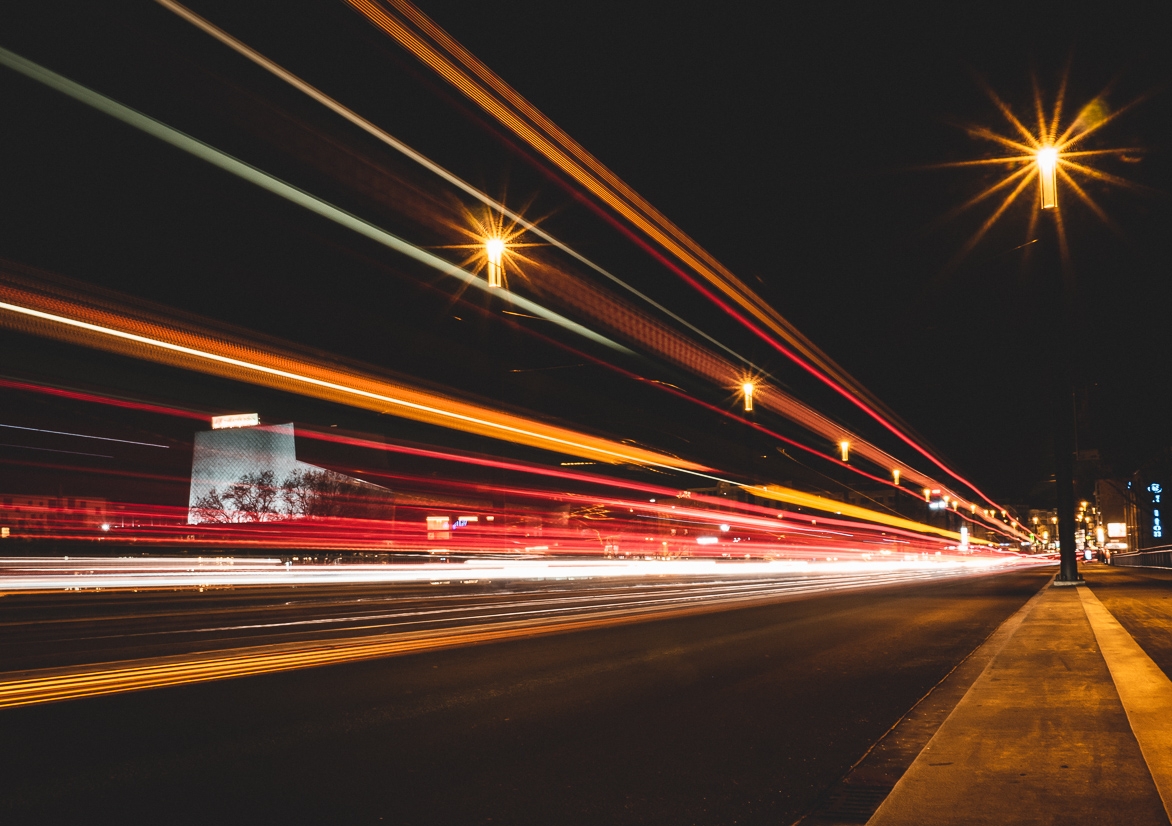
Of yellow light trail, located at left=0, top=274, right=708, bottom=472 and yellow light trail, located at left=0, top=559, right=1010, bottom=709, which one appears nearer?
yellow light trail, located at left=0, top=559, right=1010, bottom=709

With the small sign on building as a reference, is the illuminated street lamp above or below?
above

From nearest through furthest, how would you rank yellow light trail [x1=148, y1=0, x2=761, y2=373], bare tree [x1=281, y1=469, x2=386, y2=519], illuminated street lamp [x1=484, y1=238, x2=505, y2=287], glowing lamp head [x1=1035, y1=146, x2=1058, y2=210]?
1. yellow light trail [x1=148, y1=0, x2=761, y2=373]
2. glowing lamp head [x1=1035, y1=146, x2=1058, y2=210]
3. illuminated street lamp [x1=484, y1=238, x2=505, y2=287]
4. bare tree [x1=281, y1=469, x2=386, y2=519]

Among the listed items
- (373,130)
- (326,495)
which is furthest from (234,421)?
(373,130)

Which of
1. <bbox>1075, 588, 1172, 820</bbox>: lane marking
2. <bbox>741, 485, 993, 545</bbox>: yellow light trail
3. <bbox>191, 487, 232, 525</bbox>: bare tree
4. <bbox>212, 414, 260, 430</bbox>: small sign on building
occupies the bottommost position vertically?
<bbox>1075, 588, 1172, 820</bbox>: lane marking

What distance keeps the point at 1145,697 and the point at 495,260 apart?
14.0 metres

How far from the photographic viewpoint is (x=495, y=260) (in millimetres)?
17453

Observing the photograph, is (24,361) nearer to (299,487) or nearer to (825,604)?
(299,487)

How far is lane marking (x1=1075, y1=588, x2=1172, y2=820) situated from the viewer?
4199 millimetres

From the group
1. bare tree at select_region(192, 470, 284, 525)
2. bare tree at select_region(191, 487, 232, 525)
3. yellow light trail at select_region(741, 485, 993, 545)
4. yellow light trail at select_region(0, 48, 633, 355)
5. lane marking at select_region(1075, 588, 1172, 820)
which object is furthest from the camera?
yellow light trail at select_region(741, 485, 993, 545)

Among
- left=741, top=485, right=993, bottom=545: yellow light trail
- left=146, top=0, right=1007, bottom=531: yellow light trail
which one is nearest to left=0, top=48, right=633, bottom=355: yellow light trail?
left=146, top=0, right=1007, bottom=531: yellow light trail

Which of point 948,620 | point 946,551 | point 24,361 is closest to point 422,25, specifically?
point 24,361

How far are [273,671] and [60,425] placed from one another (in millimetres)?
10106

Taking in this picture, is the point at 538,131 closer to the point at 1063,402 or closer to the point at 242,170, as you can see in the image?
the point at 242,170

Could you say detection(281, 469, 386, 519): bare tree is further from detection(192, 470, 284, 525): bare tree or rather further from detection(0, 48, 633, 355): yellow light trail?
detection(0, 48, 633, 355): yellow light trail
